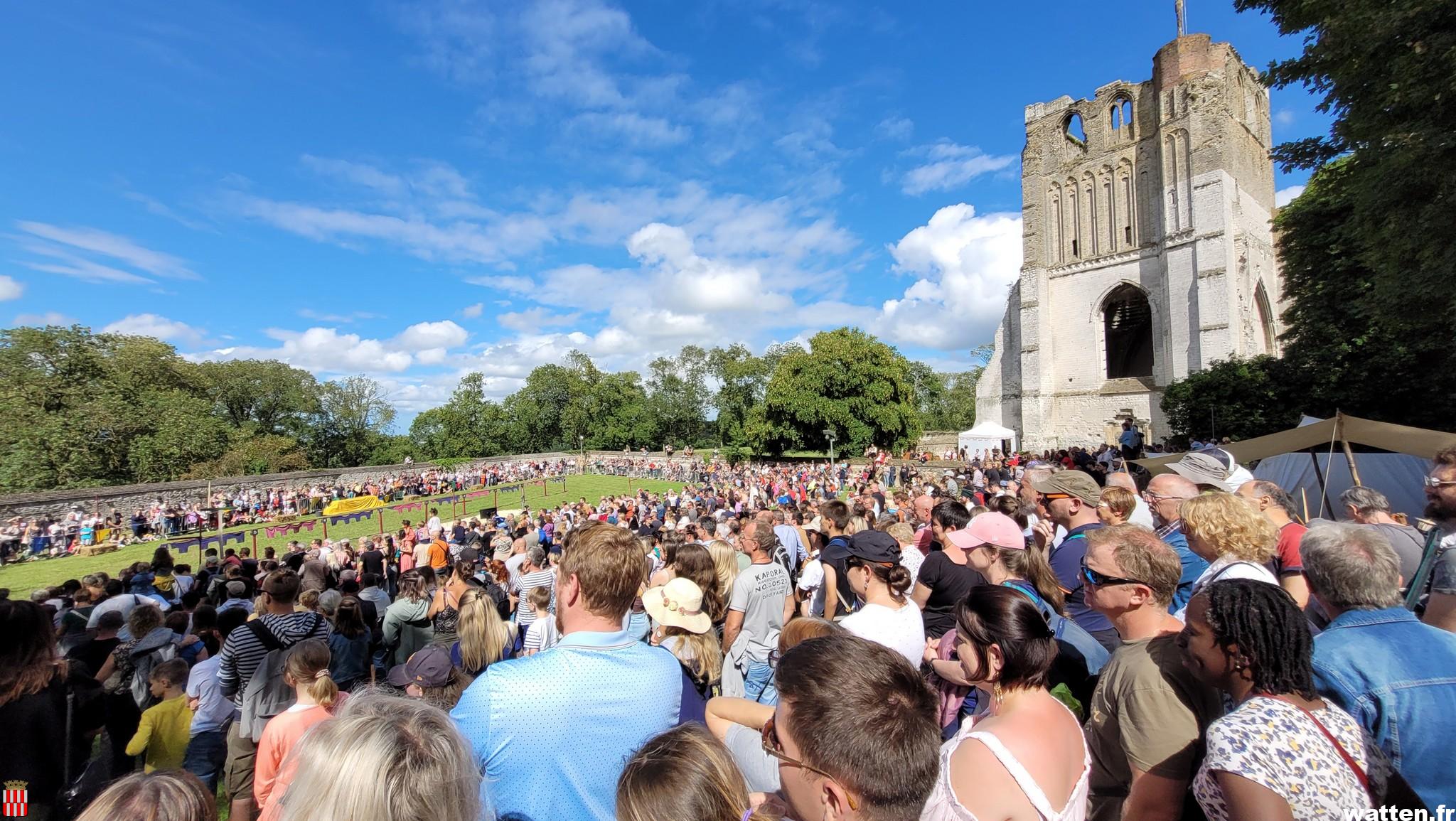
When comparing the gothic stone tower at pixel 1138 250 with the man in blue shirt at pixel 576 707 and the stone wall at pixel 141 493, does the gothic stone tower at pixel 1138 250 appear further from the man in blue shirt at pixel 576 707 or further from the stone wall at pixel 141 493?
the stone wall at pixel 141 493

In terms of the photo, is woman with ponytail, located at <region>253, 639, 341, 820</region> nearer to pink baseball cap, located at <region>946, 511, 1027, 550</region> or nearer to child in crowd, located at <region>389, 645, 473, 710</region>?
child in crowd, located at <region>389, 645, 473, 710</region>

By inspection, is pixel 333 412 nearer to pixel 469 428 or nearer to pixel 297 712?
pixel 469 428

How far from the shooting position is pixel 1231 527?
2805mm

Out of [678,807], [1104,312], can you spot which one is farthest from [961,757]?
[1104,312]

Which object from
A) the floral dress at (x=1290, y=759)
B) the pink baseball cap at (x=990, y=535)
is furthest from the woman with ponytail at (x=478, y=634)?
the floral dress at (x=1290, y=759)

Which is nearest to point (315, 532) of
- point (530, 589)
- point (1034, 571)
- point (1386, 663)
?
point (530, 589)

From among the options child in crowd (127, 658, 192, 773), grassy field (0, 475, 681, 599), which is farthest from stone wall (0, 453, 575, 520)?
child in crowd (127, 658, 192, 773)

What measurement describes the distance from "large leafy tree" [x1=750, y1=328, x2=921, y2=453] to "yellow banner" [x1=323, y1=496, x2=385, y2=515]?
2262 centimetres

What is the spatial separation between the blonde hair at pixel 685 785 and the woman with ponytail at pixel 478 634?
293 cm

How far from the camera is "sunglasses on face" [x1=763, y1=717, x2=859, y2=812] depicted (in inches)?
49.9

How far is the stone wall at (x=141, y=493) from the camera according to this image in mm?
20094

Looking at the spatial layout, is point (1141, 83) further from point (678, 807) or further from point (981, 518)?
point (678, 807)

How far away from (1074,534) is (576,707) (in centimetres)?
369

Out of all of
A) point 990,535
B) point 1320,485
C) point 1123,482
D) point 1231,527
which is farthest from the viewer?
point 1320,485
